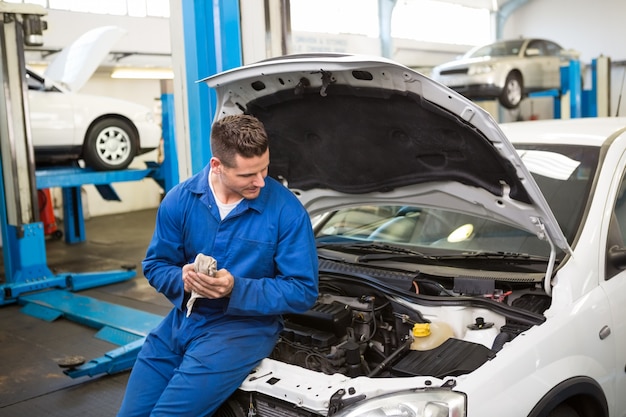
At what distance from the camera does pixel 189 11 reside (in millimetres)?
3893

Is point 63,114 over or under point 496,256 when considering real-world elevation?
over

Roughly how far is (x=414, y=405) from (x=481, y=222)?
142cm

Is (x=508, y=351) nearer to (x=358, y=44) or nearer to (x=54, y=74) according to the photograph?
(x=54, y=74)

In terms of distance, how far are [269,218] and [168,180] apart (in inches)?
232

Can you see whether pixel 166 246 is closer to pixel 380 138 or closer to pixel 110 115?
pixel 380 138

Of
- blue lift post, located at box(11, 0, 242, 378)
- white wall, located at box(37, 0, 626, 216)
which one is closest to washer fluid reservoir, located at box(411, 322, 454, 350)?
blue lift post, located at box(11, 0, 242, 378)

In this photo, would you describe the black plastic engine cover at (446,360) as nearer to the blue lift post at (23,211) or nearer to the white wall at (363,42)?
the blue lift post at (23,211)

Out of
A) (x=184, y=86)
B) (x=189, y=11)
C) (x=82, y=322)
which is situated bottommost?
(x=82, y=322)

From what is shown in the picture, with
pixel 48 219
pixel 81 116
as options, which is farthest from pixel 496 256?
pixel 48 219

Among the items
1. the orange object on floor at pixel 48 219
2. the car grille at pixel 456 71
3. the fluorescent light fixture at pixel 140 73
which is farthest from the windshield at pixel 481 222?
the fluorescent light fixture at pixel 140 73

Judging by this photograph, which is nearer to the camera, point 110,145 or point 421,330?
point 421,330

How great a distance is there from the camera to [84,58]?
24.6ft

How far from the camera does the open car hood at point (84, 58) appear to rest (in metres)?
7.46

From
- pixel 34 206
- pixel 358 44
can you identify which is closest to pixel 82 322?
pixel 34 206
